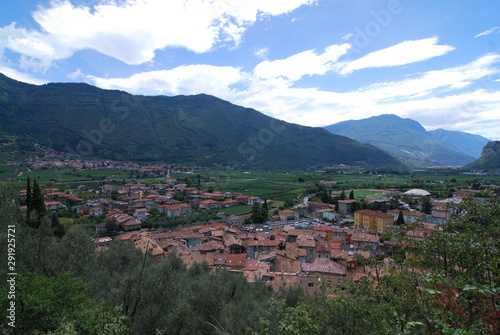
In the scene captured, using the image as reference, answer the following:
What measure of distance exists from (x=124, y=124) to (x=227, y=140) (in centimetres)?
5278

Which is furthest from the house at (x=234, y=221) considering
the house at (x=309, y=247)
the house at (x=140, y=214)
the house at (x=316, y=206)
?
the house at (x=309, y=247)

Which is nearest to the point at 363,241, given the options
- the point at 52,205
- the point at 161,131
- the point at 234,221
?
the point at 234,221

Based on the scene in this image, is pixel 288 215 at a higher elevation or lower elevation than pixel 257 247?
lower

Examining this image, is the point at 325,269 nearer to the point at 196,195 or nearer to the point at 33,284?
the point at 33,284

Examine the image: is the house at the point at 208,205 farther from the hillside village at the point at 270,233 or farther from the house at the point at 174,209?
the house at the point at 174,209

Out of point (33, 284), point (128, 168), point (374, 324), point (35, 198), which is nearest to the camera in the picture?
point (374, 324)

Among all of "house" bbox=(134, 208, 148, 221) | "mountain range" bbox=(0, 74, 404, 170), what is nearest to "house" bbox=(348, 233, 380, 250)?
"house" bbox=(134, 208, 148, 221)

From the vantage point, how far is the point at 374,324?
548 centimetres

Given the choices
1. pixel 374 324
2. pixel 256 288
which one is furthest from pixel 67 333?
pixel 256 288

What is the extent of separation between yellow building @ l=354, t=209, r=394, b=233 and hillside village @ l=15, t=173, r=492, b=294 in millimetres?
129

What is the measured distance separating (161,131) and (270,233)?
372 ft

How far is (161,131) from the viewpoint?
427 ft

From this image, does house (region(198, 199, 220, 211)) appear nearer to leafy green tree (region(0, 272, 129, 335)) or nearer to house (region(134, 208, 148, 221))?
house (region(134, 208, 148, 221))

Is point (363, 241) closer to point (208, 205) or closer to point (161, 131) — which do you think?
point (208, 205)
